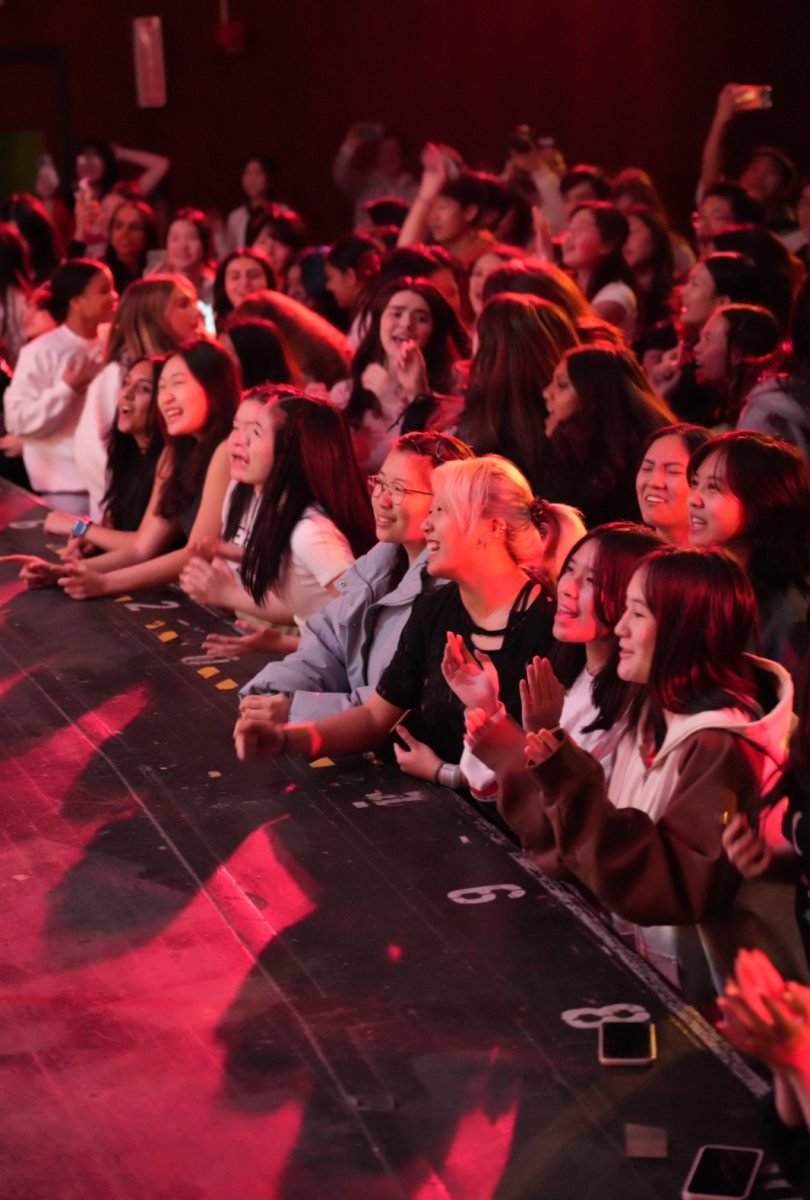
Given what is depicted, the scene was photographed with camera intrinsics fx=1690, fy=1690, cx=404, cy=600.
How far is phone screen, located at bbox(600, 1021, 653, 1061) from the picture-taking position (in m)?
1.94

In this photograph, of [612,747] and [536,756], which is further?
[612,747]

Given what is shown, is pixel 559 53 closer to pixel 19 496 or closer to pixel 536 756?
pixel 19 496

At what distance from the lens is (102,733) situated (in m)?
3.23

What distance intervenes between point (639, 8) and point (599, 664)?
27.7 ft

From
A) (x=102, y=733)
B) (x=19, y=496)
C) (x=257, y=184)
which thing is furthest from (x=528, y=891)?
(x=257, y=184)

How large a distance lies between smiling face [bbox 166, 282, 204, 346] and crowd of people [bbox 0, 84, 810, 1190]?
11 mm

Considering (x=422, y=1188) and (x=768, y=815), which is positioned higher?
(x=768, y=815)

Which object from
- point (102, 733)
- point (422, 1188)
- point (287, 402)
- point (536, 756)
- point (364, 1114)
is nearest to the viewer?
point (422, 1188)

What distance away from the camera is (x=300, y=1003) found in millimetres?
2133

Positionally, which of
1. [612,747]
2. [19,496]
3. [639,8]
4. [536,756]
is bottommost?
[19,496]

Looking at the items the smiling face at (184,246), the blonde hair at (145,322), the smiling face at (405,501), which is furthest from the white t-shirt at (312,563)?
the smiling face at (184,246)

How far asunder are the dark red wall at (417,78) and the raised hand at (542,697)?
857 cm

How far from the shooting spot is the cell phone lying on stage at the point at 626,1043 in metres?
1.94

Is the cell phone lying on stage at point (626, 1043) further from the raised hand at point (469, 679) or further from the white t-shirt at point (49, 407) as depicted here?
the white t-shirt at point (49, 407)
